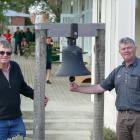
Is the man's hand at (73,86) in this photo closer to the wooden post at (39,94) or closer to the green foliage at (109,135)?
the wooden post at (39,94)

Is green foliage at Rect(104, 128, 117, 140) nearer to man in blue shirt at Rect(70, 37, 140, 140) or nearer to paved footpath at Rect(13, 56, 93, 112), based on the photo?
paved footpath at Rect(13, 56, 93, 112)

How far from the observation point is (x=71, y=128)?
11.5m

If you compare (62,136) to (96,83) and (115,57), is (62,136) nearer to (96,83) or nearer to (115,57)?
(115,57)

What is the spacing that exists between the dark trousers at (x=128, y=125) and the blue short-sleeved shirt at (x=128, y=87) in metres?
0.07

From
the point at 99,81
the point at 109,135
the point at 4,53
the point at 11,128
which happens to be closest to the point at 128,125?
the point at 99,81

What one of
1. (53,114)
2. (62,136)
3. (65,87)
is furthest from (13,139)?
(65,87)

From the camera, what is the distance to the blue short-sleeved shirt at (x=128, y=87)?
6332 mm

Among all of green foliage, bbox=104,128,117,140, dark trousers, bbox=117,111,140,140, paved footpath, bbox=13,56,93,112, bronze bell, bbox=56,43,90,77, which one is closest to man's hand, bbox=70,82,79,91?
bronze bell, bbox=56,43,90,77

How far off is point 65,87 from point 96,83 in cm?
Answer: 962

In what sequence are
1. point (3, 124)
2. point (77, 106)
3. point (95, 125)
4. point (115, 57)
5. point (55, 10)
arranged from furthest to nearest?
point (55, 10), point (77, 106), point (115, 57), point (95, 125), point (3, 124)

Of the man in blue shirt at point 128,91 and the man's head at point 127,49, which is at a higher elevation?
the man's head at point 127,49

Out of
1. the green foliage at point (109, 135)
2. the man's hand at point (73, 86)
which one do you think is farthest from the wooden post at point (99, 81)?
the green foliage at point (109, 135)

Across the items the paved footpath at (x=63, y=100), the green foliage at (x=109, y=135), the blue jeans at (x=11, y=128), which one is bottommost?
the green foliage at (x=109, y=135)

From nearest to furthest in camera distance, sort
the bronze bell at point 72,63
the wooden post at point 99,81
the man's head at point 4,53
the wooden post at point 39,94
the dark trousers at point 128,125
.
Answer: the bronze bell at point 72,63 → the man's head at point 4,53 → the dark trousers at point 128,125 → the wooden post at point 39,94 → the wooden post at point 99,81
